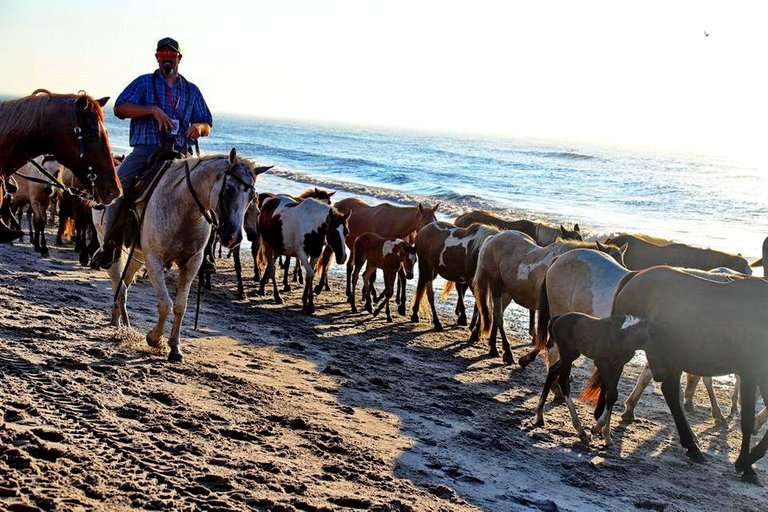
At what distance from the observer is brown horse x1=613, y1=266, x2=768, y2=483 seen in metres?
7.10

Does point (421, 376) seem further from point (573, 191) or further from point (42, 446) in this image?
point (573, 191)

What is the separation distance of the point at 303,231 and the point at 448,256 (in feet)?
8.46

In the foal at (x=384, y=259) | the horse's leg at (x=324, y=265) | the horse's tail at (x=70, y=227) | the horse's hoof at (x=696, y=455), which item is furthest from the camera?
the horse's tail at (x=70, y=227)

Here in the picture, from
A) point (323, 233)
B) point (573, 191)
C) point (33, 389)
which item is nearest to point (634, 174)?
point (573, 191)

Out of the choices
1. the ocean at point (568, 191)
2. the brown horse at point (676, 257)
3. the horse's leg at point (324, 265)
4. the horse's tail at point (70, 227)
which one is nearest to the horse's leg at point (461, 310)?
the horse's leg at point (324, 265)

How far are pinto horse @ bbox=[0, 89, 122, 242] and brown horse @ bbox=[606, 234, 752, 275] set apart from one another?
24.8 ft

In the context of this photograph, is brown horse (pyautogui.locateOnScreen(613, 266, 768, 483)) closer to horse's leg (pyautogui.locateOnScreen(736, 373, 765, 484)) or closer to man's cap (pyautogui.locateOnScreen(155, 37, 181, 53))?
horse's leg (pyautogui.locateOnScreen(736, 373, 765, 484))

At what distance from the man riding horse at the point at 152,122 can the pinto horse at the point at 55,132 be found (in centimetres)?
229

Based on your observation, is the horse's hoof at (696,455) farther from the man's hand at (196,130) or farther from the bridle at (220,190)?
the man's hand at (196,130)

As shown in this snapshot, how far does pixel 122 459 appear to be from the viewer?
4816mm

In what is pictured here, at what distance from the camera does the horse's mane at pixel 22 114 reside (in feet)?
18.0

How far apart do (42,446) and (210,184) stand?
3.39 metres

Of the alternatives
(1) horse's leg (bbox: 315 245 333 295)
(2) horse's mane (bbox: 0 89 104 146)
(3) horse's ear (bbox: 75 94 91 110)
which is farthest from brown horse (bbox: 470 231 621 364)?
(2) horse's mane (bbox: 0 89 104 146)

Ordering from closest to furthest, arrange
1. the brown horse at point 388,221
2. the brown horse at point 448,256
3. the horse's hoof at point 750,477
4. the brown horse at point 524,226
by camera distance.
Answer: the horse's hoof at point 750,477 < the brown horse at point 448,256 < the brown horse at point 524,226 < the brown horse at point 388,221
